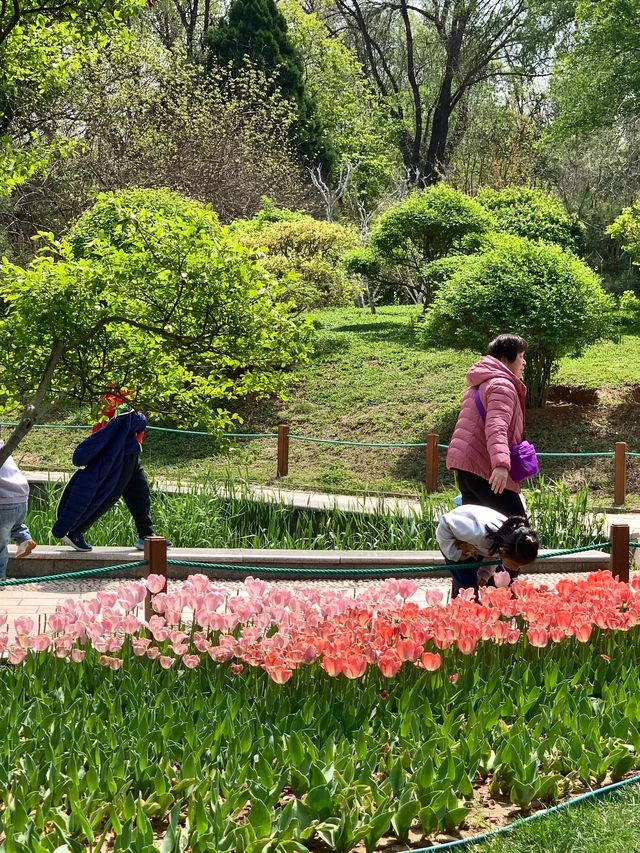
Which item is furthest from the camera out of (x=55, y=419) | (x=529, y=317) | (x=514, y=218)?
(x=514, y=218)

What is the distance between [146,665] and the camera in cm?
486

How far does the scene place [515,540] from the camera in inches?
229

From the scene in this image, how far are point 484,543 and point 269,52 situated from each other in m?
30.9

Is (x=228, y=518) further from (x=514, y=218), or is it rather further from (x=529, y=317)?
(x=514, y=218)

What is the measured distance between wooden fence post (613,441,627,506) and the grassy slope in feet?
2.44

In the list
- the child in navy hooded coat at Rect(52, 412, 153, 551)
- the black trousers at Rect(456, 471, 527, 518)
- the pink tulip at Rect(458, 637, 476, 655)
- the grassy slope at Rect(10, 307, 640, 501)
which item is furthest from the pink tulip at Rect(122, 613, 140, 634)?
the grassy slope at Rect(10, 307, 640, 501)

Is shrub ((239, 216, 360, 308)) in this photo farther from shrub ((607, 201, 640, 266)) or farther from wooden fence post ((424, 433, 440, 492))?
wooden fence post ((424, 433, 440, 492))

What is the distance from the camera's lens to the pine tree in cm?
3403

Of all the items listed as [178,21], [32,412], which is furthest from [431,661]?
[178,21]

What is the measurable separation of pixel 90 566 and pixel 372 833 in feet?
17.8

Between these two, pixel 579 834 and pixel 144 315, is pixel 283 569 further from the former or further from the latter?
pixel 579 834

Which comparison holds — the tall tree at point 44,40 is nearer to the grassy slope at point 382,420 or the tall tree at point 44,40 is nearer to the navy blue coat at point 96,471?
the navy blue coat at point 96,471

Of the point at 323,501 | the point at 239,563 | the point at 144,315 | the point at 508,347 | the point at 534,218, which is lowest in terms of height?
the point at 323,501

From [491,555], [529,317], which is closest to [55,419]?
[529,317]
